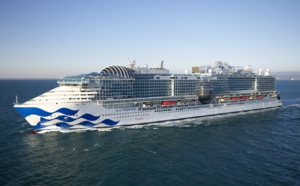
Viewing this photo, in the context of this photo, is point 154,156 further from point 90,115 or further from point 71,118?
point 71,118

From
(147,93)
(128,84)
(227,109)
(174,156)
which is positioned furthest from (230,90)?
(174,156)

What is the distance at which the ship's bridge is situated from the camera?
48750 millimetres

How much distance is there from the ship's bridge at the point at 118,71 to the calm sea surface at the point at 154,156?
37.3ft

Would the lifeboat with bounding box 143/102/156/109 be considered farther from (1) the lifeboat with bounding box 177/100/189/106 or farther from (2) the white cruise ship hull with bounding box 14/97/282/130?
(1) the lifeboat with bounding box 177/100/189/106

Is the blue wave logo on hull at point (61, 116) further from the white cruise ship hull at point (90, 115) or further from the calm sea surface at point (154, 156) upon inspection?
the calm sea surface at point (154, 156)

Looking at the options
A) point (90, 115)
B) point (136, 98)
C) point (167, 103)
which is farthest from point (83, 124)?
point (167, 103)

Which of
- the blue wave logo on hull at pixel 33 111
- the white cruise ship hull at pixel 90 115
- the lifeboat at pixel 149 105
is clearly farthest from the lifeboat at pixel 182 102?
the blue wave logo on hull at pixel 33 111

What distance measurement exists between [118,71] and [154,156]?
22.8 m

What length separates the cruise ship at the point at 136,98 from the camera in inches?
1614

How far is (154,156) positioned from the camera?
3250 cm

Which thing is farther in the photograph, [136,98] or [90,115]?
[136,98]

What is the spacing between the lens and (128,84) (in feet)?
160

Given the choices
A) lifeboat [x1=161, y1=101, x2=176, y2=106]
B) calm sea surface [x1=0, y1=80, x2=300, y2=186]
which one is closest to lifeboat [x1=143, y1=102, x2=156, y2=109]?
lifeboat [x1=161, y1=101, x2=176, y2=106]

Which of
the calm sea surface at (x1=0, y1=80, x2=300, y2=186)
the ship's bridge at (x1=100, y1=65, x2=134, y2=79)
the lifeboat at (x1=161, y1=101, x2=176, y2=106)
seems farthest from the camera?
the lifeboat at (x1=161, y1=101, x2=176, y2=106)
